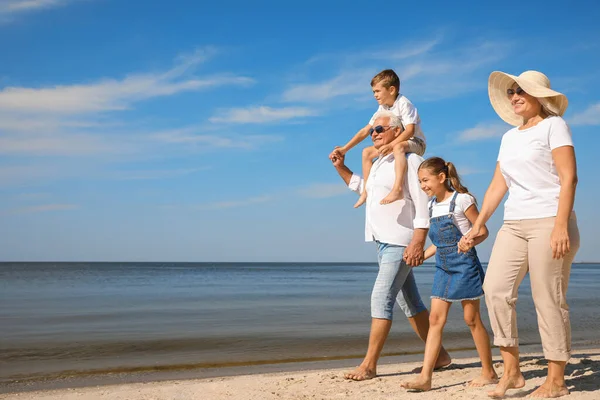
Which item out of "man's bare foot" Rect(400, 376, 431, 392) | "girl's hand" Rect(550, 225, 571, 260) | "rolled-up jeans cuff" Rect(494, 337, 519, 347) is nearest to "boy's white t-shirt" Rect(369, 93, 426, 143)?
"girl's hand" Rect(550, 225, 571, 260)

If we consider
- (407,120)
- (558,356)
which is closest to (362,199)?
(407,120)

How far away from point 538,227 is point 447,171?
0.84 m

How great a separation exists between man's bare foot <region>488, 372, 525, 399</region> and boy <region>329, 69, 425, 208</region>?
55.6 inches

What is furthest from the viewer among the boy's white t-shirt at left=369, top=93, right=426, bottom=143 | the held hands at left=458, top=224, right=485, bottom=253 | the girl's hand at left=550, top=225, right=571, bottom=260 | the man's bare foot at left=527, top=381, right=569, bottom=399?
the boy's white t-shirt at left=369, top=93, right=426, bottom=143

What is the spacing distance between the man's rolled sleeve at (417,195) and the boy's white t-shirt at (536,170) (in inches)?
28.1

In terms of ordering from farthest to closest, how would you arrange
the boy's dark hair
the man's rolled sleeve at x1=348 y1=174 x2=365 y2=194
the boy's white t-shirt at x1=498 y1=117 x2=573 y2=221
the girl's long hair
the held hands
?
the man's rolled sleeve at x1=348 y1=174 x2=365 y2=194, the boy's dark hair, the girl's long hair, the held hands, the boy's white t-shirt at x1=498 y1=117 x2=573 y2=221

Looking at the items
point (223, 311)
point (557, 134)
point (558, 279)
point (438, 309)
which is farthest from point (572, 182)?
point (223, 311)

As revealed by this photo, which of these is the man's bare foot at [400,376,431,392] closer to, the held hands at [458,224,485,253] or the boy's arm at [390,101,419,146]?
the held hands at [458,224,485,253]

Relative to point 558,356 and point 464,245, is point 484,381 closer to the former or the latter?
point 558,356

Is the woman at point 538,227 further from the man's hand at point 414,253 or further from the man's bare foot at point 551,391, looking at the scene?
the man's hand at point 414,253

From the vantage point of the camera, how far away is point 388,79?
483 cm

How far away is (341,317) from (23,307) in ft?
24.1

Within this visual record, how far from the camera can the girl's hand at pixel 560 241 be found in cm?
335

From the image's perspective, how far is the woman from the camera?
3420mm
